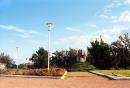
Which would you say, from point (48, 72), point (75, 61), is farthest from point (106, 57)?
point (48, 72)

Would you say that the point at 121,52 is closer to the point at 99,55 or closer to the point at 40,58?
the point at 99,55

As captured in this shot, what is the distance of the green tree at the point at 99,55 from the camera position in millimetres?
58625

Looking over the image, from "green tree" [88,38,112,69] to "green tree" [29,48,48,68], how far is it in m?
12.8

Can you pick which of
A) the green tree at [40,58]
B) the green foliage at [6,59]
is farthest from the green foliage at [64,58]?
the green foliage at [6,59]

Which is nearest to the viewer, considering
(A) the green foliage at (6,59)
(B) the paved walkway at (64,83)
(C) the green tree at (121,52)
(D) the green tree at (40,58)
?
(B) the paved walkway at (64,83)

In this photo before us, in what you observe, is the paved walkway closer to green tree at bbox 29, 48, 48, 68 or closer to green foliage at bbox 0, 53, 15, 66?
green tree at bbox 29, 48, 48, 68

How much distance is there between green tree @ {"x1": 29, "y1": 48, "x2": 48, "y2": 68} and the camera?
69.5m

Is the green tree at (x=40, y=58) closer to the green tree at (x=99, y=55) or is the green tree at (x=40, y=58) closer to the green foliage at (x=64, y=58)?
the green foliage at (x=64, y=58)

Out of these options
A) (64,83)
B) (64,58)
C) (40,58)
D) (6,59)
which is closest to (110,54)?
(64,58)

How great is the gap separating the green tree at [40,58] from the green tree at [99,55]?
12.8 meters

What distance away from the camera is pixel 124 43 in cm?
6153

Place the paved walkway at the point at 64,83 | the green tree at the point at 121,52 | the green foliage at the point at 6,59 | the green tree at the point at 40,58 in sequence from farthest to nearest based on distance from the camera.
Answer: the green foliage at the point at 6,59
the green tree at the point at 40,58
the green tree at the point at 121,52
the paved walkway at the point at 64,83

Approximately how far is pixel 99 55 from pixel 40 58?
54.8 ft

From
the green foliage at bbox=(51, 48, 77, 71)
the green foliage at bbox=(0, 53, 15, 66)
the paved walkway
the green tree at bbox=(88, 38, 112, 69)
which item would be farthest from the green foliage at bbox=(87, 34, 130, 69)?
the paved walkway
